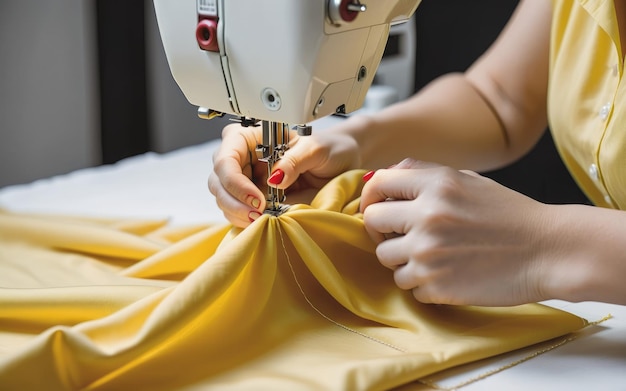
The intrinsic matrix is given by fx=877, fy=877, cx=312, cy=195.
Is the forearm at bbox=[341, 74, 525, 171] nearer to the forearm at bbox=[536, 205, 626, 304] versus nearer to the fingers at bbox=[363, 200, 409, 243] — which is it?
the fingers at bbox=[363, 200, 409, 243]

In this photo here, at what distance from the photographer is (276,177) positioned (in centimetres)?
132

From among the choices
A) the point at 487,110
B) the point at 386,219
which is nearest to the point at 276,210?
the point at 386,219

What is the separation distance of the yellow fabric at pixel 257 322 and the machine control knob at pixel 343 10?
29 cm

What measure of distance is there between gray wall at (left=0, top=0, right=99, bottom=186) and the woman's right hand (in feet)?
7.21

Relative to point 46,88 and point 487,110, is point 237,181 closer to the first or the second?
point 487,110

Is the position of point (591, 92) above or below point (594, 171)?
above

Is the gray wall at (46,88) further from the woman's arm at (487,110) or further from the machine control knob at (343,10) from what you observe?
the machine control knob at (343,10)

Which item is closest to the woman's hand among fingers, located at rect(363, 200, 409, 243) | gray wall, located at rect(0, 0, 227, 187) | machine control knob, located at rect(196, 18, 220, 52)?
fingers, located at rect(363, 200, 409, 243)

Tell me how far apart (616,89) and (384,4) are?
1.55 feet

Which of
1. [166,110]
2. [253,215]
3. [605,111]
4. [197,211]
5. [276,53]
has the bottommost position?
[166,110]

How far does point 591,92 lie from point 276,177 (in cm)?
60

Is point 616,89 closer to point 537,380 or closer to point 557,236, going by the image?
point 557,236

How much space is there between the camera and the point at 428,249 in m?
1.15

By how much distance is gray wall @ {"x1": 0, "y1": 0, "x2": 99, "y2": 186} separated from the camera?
345 cm
